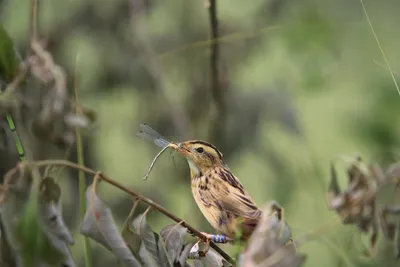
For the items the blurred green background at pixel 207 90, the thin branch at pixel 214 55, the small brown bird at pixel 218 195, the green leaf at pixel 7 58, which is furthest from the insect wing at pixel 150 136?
the blurred green background at pixel 207 90

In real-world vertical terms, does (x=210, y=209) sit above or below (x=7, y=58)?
below

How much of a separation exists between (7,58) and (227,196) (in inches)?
9.0

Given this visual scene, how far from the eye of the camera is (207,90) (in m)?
1.32

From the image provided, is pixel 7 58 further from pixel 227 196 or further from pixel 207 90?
pixel 207 90

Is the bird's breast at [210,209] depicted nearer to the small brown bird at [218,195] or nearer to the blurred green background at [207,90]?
the small brown bird at [218,195]

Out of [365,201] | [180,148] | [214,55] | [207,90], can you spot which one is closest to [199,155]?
[180,148]

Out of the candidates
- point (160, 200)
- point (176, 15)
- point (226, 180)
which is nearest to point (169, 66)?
point (176, 15)

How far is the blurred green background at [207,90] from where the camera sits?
114 cm

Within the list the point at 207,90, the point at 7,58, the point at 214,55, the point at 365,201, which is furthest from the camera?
the point at 207,90

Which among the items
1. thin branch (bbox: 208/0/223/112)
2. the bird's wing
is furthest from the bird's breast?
thin branch (bbox: 208/0/223/112)

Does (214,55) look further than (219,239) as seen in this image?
Yes

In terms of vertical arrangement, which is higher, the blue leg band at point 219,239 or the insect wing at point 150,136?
the insect wing at point 150,136

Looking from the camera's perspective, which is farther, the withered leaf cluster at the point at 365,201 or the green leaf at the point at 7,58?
the green leaf at the point at 7,58

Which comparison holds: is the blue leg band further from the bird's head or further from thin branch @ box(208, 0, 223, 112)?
thin branch @ box(208, 0, 223, 112)
